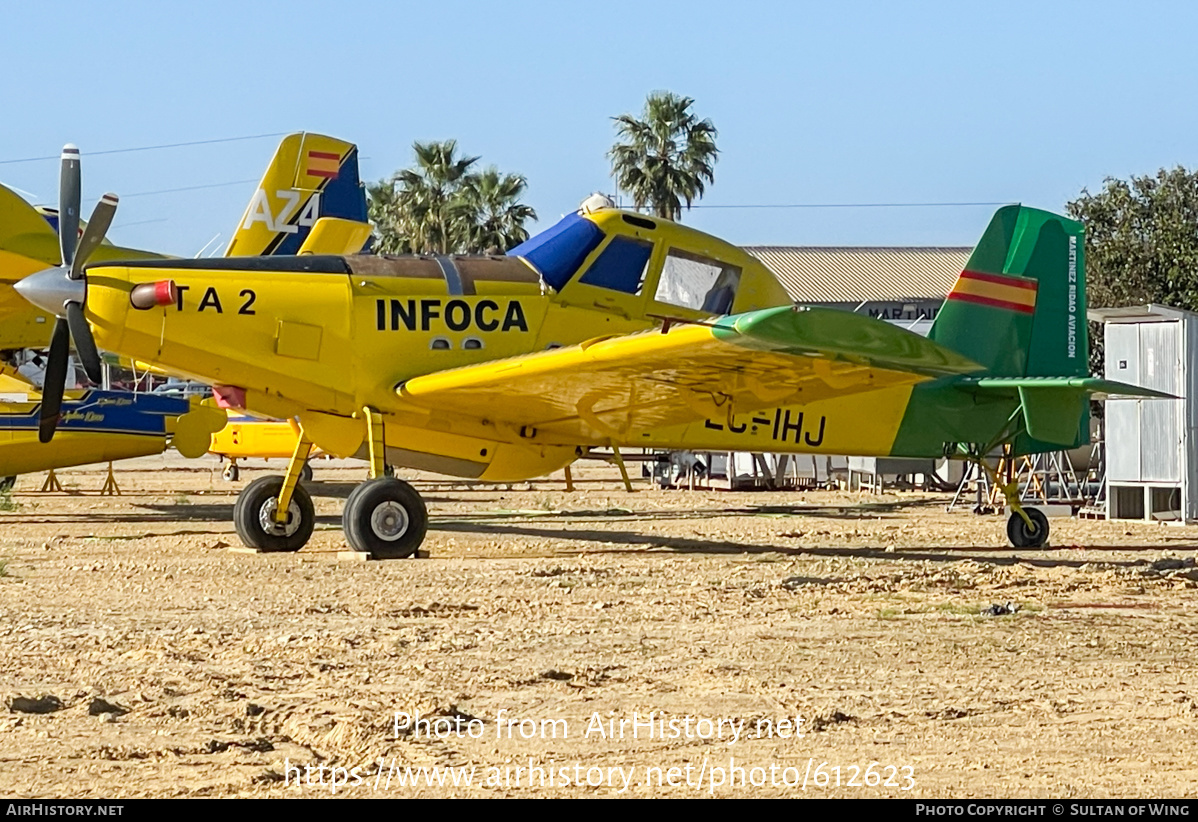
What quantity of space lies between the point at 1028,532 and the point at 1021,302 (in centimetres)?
221

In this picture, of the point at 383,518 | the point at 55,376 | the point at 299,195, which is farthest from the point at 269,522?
the point at 299,195

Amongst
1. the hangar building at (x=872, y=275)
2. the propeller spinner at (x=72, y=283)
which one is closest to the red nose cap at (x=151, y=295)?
the propeller spinner at (x=72, y=283)

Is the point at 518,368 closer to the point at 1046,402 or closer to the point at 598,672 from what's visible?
the point at 598,672

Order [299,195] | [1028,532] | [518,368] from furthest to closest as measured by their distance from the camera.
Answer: [299,195] → [1028,532] → [518,368]

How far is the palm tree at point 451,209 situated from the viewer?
50.6 meters

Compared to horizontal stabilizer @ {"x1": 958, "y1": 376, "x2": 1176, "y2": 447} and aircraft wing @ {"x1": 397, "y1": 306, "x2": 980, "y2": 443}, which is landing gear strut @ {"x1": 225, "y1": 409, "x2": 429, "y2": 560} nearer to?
aircraft wing @ {"x1": 397, "y1": 306, "x2": 980, "y2": 443}

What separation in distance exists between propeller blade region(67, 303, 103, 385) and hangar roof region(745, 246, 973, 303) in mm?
62167

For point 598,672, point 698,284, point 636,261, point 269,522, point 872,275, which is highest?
point 872,275

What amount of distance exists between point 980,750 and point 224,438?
24.0 metres

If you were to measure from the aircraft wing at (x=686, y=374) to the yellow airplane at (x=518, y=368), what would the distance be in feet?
0.10

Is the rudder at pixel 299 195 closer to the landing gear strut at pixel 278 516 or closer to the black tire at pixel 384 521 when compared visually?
the landing gear strut at pixel 278 516

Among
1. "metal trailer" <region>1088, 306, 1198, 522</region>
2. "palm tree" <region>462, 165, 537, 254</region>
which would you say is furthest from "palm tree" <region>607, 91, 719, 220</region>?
"metal trailer" <region>1088, 306, 1198, 522</region>

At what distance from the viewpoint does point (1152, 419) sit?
748 inches
